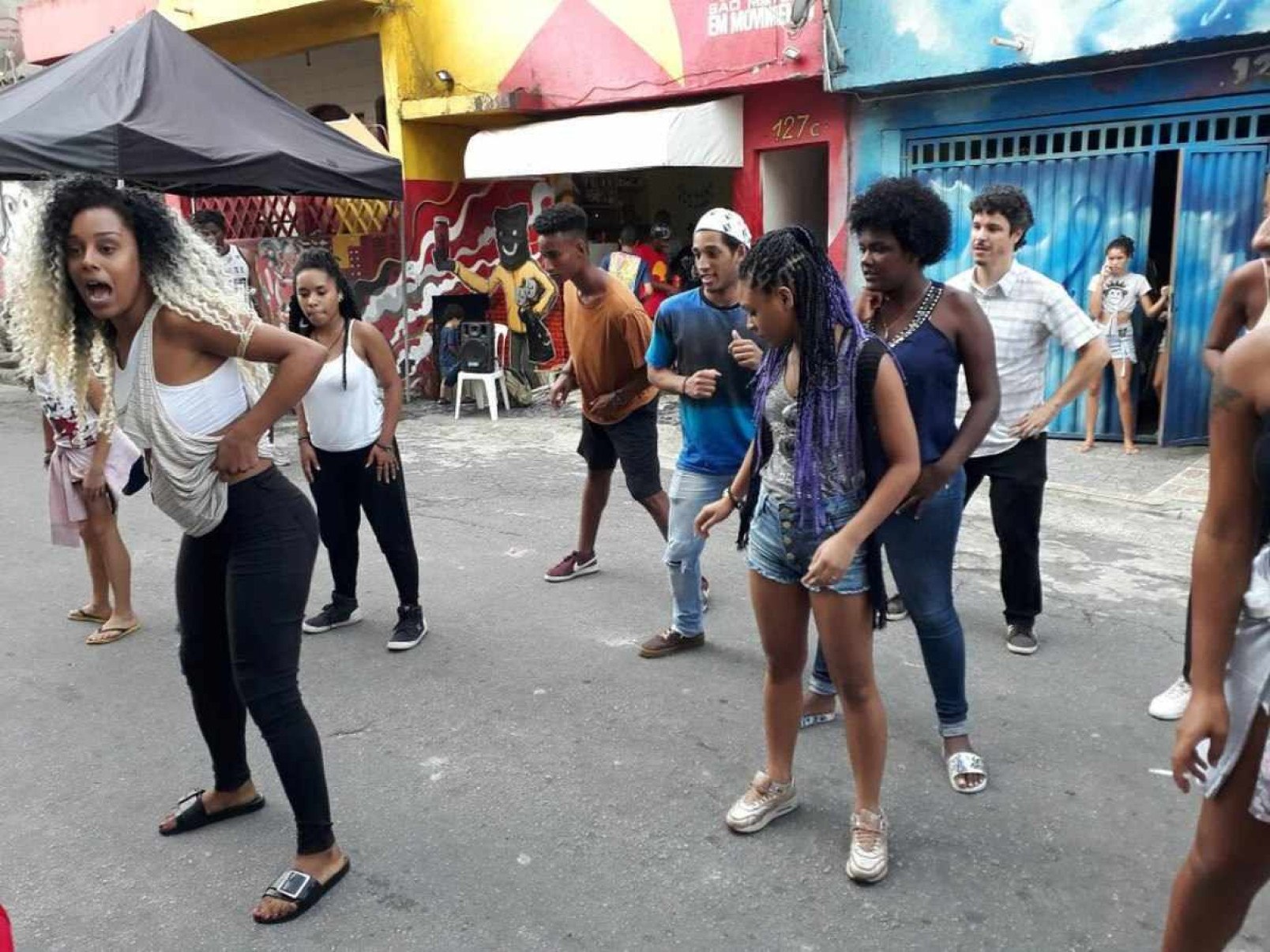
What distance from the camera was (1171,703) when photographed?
3717 mm

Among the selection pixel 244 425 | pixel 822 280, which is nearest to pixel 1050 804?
pixel 822 280

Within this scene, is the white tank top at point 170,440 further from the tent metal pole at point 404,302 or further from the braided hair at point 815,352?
the tent metal pole at point 404,302

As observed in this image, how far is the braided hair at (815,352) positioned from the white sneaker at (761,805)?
84 cm

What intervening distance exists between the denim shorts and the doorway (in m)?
7.70

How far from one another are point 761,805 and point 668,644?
135cm

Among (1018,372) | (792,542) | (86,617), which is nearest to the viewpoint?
(792,542)

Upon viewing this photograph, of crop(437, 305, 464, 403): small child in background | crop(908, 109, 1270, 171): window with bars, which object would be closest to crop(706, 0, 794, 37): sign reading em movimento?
crop(908, 109, 1270, 171): window with bars

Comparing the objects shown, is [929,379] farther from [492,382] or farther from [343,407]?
[492,382]

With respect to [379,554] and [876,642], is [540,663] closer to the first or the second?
[876,642]

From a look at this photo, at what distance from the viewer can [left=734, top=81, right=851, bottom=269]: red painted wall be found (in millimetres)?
9414

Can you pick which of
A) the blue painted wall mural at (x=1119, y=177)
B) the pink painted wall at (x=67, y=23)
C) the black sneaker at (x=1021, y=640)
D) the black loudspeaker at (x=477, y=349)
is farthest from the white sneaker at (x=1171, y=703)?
the pink painted wall at (x=67, y=23)

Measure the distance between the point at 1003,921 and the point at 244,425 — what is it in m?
2.26

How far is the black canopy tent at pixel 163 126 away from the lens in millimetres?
6590

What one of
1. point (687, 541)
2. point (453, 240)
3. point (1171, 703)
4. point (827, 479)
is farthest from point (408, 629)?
point (453, 240)
